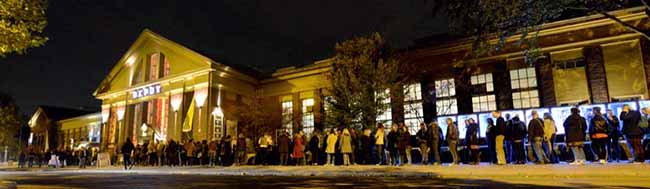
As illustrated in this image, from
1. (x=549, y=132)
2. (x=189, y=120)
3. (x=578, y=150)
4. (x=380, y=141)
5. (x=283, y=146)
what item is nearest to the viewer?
(x=578, y=150)

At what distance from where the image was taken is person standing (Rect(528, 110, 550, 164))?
1288cm

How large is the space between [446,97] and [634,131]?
10.1 meters

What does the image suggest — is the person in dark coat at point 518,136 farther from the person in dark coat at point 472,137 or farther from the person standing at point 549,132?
the person in dark coat at point 472,137

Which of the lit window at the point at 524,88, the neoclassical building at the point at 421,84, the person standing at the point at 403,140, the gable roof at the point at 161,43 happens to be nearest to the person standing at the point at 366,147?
the person standing at the point at 403,140

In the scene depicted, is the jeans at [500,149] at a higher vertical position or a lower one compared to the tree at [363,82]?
lower

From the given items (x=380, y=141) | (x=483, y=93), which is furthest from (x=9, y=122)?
(x=483, y=93)

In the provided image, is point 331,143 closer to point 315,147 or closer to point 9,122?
point 315,147

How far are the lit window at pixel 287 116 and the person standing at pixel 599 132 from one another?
17.5 metres

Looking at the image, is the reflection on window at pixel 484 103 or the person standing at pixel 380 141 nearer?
the person standing at pixel 380 141

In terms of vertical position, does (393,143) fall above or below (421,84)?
below

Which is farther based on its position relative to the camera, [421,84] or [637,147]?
[421,84]

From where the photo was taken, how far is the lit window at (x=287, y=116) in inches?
1069

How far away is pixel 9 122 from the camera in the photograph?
1775 inches

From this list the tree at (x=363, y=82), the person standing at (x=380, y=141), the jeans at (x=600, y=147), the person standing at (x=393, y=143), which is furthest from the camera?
the tree at (x=363, y=82)
